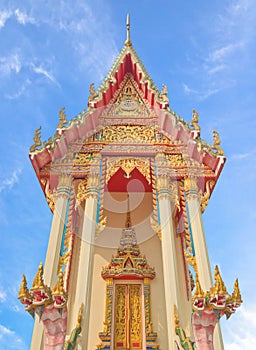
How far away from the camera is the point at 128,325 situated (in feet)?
26.1

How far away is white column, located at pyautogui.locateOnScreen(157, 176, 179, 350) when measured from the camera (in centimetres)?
626

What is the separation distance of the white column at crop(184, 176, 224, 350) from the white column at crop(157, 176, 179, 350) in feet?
1.40

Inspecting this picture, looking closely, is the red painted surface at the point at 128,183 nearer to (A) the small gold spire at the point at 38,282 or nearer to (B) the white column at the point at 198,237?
(B) the white column at the point at 198,237

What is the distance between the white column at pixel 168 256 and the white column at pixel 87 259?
1373 mm

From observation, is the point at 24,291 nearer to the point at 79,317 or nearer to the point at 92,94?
the point at 79,317

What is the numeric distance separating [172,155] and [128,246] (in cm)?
247

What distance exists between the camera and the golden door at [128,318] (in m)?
7.77

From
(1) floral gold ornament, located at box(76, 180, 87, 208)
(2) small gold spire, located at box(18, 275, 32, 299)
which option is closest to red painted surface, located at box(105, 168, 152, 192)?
(1) floral gold ornament, located at box(76, 180, 87, 208)

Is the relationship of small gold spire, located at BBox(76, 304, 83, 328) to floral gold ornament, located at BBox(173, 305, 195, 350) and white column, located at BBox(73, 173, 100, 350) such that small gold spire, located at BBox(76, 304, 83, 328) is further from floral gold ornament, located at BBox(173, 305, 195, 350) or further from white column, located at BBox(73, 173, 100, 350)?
floral gold ornament, located at BBox(173, 305, 195, 350)

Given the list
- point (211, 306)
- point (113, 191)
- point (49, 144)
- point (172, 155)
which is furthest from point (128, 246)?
point (211, 306)

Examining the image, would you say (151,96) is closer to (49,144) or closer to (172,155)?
(172,155)

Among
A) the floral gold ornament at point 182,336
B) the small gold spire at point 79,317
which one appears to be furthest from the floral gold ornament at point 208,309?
the small gold spire at point 79,317

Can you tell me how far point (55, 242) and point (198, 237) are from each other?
112 inches

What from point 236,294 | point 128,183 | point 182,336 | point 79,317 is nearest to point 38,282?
point 79,317
